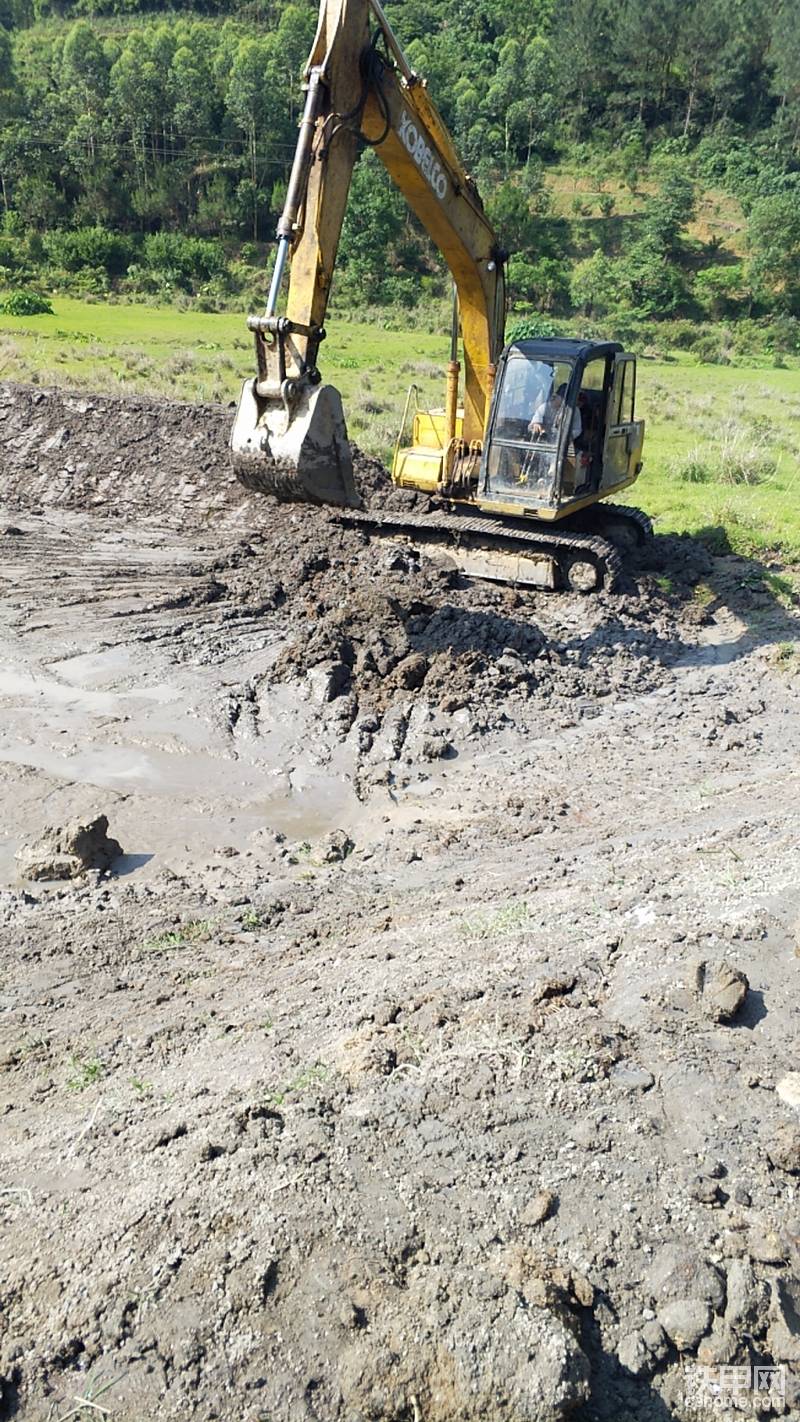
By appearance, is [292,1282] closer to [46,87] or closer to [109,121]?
[109,121]

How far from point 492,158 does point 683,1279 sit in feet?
275

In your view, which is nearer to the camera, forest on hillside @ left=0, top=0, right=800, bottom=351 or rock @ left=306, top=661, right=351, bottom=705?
rock @ left=306, top=661, right=351, bottom=705

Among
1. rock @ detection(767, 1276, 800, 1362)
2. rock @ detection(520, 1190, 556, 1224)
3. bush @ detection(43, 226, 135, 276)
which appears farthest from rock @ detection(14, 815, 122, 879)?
bush @ detection(43, 226, 135, 276)

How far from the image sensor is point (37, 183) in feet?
189

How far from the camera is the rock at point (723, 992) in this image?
4.75 meters

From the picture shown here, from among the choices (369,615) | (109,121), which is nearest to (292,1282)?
(369,615)

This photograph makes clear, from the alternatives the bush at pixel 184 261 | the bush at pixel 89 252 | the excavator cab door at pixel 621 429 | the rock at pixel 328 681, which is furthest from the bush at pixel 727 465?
the bush at pixel 89 252

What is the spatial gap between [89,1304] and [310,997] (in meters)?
2.10

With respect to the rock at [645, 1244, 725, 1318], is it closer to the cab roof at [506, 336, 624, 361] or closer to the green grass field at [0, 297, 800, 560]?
the cab roof at [506, 336, 624, 361]

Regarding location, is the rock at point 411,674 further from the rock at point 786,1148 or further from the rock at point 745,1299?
the rock at point 745,1299

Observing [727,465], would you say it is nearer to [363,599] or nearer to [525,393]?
[525,393]

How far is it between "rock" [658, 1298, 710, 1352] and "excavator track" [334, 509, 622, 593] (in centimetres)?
906

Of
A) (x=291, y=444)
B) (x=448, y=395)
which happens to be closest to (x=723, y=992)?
(x=291, y=444)

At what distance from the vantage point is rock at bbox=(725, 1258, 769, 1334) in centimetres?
342
